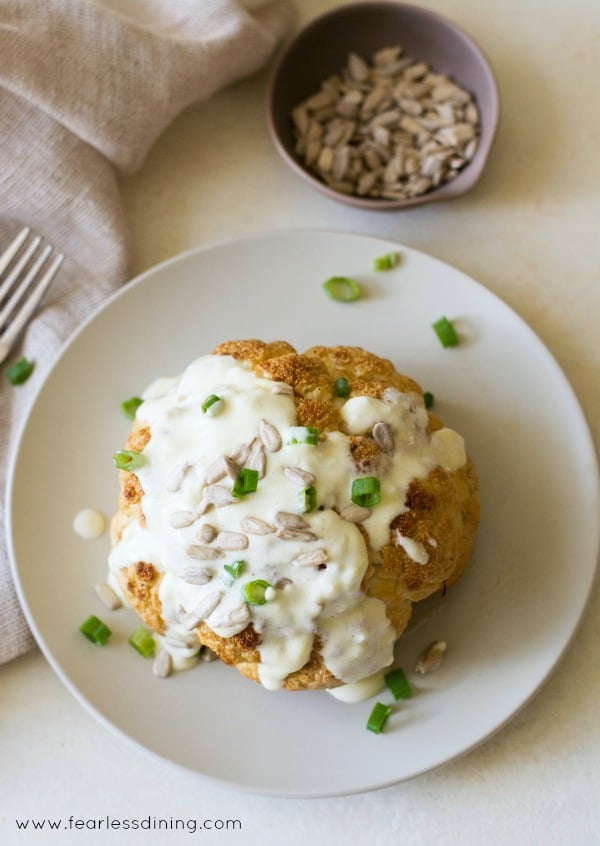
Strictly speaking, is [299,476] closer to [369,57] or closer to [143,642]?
[143,642]

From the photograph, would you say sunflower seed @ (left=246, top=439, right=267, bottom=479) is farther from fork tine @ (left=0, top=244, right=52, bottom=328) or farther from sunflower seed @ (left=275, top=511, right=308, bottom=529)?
fork tine @ (left=0, top=244, right=52, bottom=328)

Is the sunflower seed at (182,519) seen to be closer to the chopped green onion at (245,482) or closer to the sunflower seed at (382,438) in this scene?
the chopped green onion at (245,482)

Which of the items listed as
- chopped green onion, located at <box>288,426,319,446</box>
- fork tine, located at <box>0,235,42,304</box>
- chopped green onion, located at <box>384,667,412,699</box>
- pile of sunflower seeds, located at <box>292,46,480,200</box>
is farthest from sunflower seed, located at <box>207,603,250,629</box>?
pile of sunflower seeds, located at <box>292,46,480,200</box>

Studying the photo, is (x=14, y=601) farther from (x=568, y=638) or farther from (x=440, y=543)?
(x=568, y=638)

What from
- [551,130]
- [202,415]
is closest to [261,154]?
[551,130]

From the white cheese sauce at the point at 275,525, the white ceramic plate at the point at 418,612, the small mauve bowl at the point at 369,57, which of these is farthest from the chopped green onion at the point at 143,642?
the small mauve bowl at the point at 369,57

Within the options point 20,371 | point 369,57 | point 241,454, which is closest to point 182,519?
point 241,454
